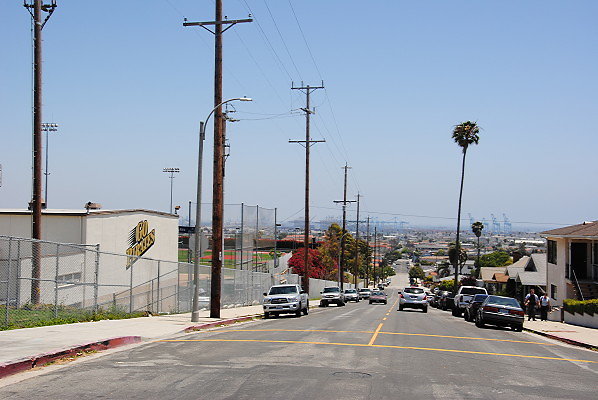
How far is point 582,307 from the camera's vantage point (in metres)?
33.7

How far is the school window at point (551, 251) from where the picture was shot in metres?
46.6

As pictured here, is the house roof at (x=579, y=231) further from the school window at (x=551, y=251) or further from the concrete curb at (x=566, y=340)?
the concrete curb at (x=566, y=340)

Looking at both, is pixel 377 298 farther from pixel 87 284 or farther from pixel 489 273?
pixel 87 284

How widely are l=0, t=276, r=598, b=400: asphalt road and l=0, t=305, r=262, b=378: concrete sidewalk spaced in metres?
0.73

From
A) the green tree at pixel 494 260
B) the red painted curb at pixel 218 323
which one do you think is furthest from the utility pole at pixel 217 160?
the green tree at pixel 494 260

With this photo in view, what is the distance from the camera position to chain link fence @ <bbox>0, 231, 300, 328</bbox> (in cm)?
1964

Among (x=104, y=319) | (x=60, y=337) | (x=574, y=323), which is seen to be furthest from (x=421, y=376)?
(x=574, y=323)

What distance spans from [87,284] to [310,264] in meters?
70.2

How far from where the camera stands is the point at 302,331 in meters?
21.1

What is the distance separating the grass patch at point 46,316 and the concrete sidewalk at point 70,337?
1.49ft

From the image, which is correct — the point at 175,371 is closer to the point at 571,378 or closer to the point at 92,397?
the point at 92,397

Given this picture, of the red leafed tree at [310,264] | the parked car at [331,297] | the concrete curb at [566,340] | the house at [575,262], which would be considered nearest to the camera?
the concrete curb at [566,340]

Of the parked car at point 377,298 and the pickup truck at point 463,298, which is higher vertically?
the pickup truck at point 463,298

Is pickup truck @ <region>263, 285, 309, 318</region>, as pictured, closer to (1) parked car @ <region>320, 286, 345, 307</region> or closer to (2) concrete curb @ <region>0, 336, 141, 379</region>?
(2) concrete curb @ <region>0, 336, 141, 379</region>
